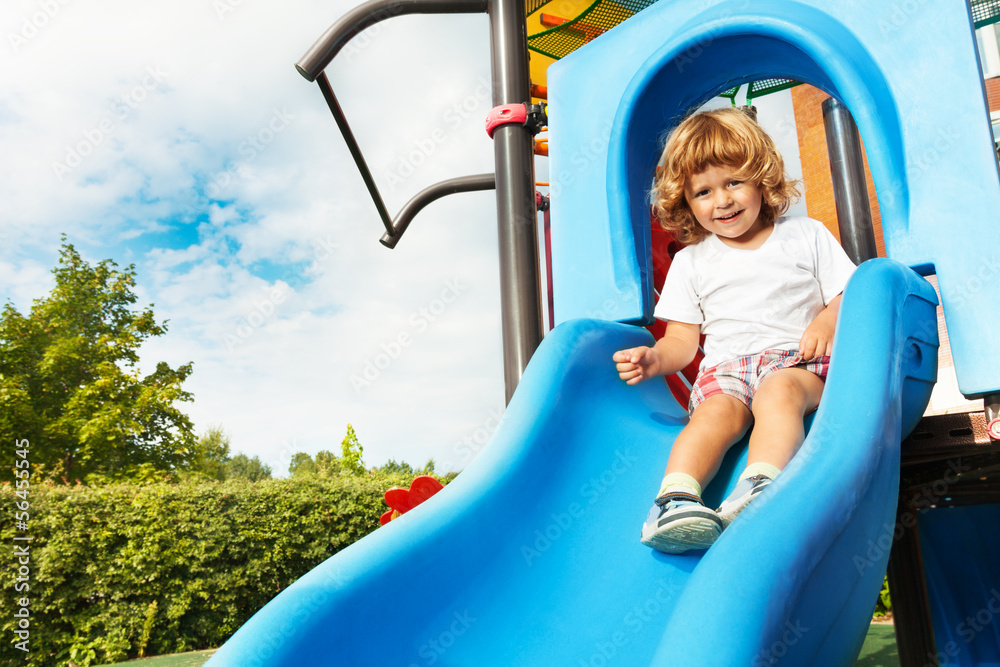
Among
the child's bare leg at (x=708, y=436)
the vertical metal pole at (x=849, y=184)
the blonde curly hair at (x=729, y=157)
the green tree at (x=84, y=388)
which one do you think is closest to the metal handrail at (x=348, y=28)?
the blonde curly hair at (x=729, y=157)

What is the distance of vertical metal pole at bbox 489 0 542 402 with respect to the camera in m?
2.53

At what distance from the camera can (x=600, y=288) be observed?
2.15 metres

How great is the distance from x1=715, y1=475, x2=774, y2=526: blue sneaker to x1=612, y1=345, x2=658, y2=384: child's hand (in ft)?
1.66

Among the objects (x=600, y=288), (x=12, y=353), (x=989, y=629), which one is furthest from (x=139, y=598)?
(x=12, y=353)

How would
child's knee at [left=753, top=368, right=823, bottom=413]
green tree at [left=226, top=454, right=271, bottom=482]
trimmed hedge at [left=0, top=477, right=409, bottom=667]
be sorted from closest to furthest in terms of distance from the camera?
child's knee at [left=753, top=368, right=823, bottom=413] < trimmed hedge at [left=0, top=477, right=409, bottom=667] < green tree at [left=226, top=454, right=271, bottom=482]

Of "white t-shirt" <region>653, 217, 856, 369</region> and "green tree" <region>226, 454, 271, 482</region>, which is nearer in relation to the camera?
"white t-shirt" <region>653, 217, 856, 369</region>

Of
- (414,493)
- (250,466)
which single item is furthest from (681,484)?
(250,466)

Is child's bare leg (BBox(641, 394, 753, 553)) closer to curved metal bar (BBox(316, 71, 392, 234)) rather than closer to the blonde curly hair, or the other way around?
the blonde curly hair

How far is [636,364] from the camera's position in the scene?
179 cm

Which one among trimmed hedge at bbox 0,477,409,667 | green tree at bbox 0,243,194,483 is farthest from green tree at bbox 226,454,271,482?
trimmed hedge at bbox 0,477,409,667

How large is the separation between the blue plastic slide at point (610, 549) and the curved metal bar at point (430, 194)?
1658 millimetres

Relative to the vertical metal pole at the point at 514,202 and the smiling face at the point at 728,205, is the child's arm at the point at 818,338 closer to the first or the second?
the smiling face at the point at 728,205

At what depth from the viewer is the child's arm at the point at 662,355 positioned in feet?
5.83

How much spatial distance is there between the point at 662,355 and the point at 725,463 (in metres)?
0.34
